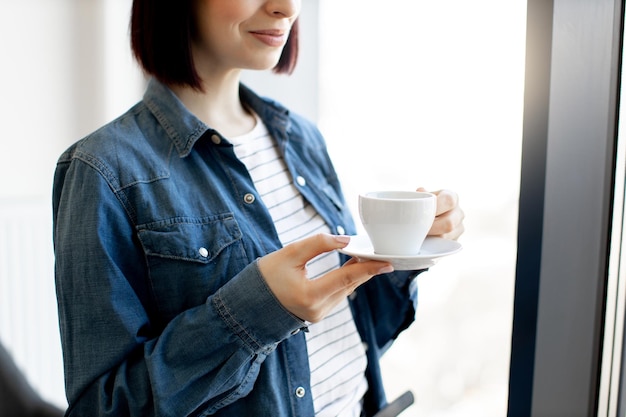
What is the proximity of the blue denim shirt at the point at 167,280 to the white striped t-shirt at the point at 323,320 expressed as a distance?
4 cm

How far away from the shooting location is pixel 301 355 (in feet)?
2.96

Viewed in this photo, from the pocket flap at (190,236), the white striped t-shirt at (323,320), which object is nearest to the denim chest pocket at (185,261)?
the pocket flap at (190,236)

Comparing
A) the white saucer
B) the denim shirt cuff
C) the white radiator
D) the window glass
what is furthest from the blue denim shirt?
the white radiator

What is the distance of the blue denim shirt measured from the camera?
2.57 feet

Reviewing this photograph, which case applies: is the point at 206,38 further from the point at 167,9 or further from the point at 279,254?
the point at 279,254

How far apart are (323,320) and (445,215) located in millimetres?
258

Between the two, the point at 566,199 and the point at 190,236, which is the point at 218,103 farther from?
the point at 566,199

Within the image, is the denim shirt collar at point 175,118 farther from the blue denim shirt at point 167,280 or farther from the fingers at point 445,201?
the fingers at point 445,201

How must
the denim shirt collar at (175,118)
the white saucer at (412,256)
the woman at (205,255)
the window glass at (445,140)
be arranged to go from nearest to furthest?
1. the white saucer at (412,256)
2. the woman at (205,255)
3. the denim shirt collar at (175,118)
4. the window glass at (445,140)

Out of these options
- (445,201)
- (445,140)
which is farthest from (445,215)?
(445,140)

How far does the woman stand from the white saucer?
2 cm

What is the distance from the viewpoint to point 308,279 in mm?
A: 718

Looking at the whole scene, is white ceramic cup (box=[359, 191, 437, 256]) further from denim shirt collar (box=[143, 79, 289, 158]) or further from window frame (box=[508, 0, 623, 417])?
denim shirt collar (box=[143, 79, 289, 158])

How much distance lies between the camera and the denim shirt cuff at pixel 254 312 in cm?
75
